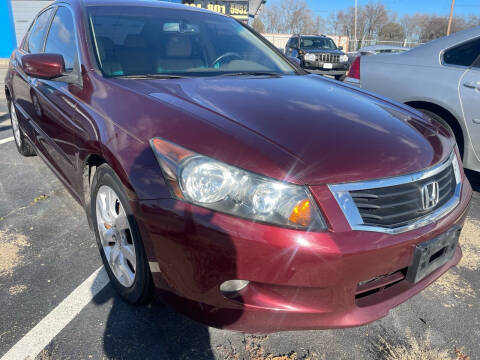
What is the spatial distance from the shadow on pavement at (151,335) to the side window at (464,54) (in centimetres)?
332

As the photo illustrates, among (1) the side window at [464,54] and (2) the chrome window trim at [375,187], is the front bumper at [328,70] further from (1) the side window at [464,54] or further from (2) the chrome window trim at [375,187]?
(2) the chrome window trim at [375,187]

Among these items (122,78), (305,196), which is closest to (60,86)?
(122,78)

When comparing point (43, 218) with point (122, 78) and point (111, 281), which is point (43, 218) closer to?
point (111, 281)

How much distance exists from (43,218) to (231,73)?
1824 millimetres

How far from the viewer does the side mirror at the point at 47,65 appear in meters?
2.39

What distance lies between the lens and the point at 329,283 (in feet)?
4.94

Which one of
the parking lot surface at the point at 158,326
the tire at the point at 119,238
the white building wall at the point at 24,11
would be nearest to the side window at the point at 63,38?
the tire at the point at 119,238

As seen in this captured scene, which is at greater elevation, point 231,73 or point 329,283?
point 231,73

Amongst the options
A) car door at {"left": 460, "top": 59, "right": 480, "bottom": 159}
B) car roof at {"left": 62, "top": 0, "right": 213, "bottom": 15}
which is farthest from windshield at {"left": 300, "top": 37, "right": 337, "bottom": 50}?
car roof at {"left": 62, "top": 0, "right": 213, "bottom": 15}

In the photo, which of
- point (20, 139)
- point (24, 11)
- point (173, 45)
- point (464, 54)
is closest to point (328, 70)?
point (464, 54)

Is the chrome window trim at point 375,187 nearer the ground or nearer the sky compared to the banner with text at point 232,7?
nearer the ground

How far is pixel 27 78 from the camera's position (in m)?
3.39

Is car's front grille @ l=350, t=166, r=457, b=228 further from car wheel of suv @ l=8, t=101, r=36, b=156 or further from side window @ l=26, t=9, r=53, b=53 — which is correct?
car wheel of suv @ l=8, t=101, r=36, b=156

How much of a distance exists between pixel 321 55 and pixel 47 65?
43.0ft
